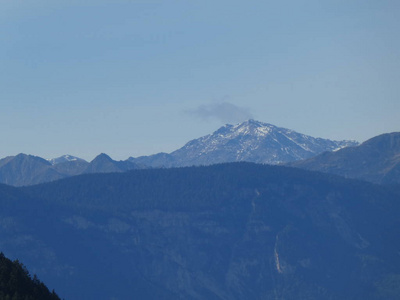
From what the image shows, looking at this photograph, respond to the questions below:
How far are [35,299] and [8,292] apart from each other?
17.3ft

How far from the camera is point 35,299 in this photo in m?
199

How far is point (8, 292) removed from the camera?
650 ft
